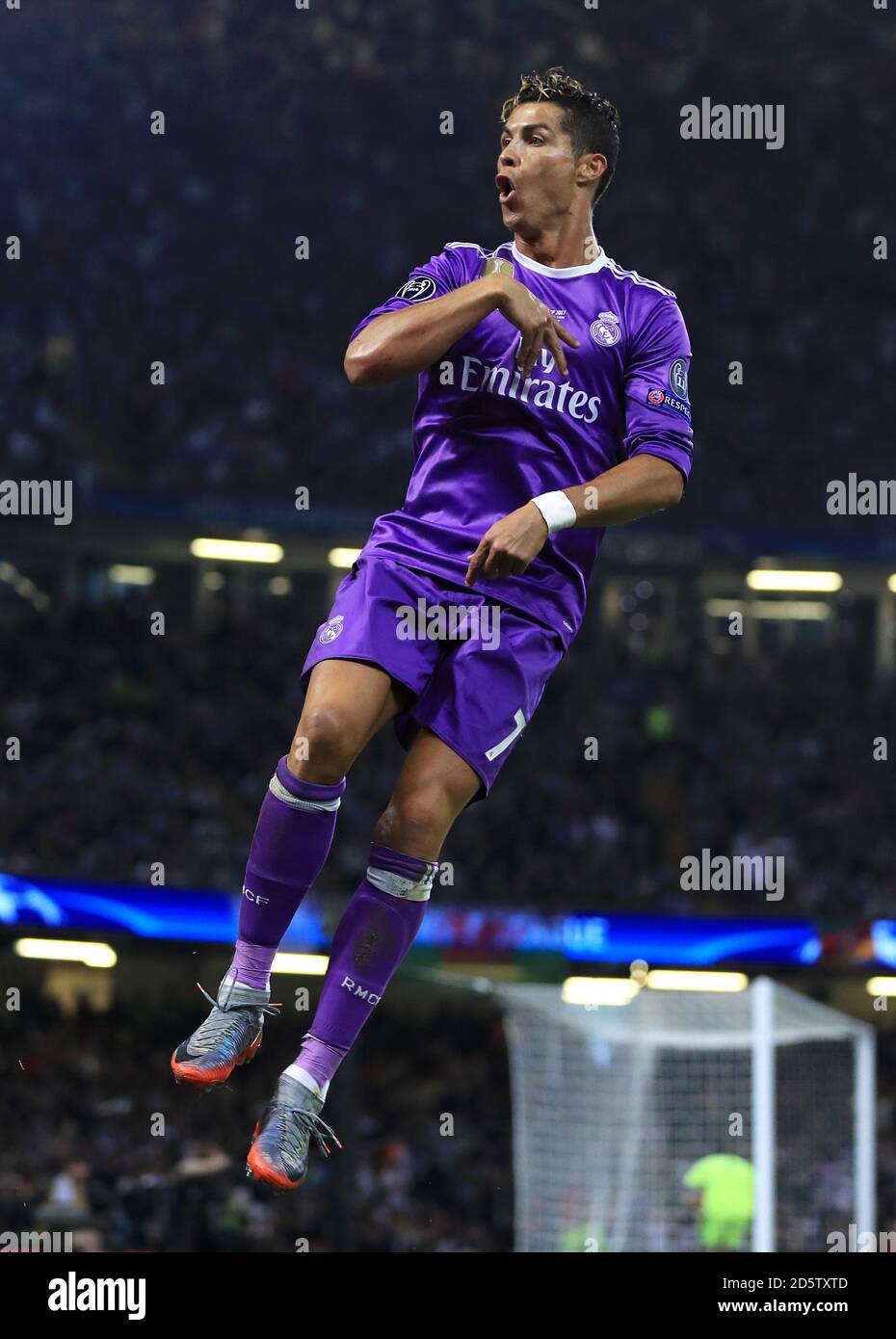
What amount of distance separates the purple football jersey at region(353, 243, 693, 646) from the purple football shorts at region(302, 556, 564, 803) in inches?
3.0

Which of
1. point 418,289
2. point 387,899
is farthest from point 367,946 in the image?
point 418,289

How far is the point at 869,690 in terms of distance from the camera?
27.4 m

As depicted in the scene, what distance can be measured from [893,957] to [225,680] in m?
10.1

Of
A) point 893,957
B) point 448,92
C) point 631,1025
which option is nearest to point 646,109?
point 448,92

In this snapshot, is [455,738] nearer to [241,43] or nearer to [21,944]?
[21,944]

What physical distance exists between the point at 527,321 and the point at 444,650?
109 cm

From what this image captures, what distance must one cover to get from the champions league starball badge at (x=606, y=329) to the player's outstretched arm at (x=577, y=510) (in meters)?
0.46

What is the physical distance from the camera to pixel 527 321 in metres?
5.17

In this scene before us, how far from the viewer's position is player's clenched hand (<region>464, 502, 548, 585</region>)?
16.9 ft

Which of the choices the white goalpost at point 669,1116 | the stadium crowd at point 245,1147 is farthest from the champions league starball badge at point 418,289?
the stadium crowd at point 245,1147

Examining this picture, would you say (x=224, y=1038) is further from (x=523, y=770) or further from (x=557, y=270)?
(x=523, y=770)

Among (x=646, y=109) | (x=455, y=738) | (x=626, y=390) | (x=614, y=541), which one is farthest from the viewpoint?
(x=646, y=109)

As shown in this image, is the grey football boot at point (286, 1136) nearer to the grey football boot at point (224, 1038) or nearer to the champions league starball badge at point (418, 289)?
the grey football boot at point (224, 1038)
